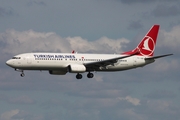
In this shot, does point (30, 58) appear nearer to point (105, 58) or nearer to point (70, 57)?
point (70, 57)

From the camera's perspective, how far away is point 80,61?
5241 inches

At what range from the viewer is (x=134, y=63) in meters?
140

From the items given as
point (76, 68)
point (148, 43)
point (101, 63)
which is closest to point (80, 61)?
point (76, 68)

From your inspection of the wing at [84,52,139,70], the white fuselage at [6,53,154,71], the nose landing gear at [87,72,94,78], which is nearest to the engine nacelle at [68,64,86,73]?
the white fuselage at [6,53,154,71]

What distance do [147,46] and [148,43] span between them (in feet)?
3.75

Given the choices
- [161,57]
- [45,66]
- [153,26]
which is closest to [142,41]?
[153,26]

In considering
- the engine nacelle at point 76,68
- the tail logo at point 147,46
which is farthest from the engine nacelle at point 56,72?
the tail logo at point 147,46

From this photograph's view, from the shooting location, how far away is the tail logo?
474 ft

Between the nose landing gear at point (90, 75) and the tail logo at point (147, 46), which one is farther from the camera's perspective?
the tail logo at point (147, 46)

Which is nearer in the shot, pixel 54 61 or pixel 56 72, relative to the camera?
pixel 54 61

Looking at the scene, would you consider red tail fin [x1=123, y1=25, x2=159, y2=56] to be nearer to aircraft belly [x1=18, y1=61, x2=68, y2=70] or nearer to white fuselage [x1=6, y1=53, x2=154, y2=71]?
white fuselage [x1=6, y1=53, x2=154, y2=71]

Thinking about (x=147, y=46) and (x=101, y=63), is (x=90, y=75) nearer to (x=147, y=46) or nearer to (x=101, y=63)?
(x=101, y=63)

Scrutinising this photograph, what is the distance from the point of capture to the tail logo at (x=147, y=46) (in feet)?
474

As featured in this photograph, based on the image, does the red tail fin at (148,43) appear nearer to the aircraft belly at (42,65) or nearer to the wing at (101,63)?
the wing at (101,63)
